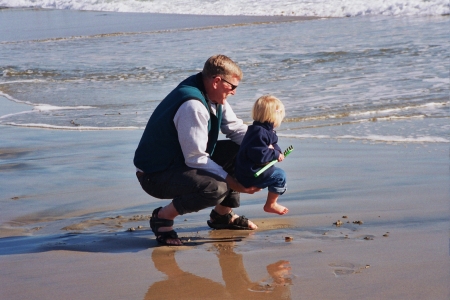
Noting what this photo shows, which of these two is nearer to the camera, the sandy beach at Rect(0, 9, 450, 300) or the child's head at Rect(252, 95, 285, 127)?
the sandy beach at Rect(0, 9, 450, 300)

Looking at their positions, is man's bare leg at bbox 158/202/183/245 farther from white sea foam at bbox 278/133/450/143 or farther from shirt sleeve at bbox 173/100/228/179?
white sea foam at bbox 278/133/450/143

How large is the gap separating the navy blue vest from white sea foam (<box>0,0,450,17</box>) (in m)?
19.0

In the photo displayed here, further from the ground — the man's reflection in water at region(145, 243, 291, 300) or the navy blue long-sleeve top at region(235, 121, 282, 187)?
the navy blue long-sleeve top at region(235, 121, 282, 187)

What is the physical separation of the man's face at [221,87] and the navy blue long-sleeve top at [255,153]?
26cm

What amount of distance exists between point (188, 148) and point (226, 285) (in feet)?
2.91

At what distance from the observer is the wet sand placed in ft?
9.93

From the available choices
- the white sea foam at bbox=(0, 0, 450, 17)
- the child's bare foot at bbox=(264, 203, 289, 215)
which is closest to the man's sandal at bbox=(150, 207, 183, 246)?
the child's bare foot at bbox=(264, 203, 289, 215)

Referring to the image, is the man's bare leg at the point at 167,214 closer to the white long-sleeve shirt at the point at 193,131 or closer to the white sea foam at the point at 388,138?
the white long-sleeve shirt at the point at 193,131

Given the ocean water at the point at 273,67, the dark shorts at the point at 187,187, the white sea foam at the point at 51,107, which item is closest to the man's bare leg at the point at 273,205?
the dark shorts at the point at 187,187

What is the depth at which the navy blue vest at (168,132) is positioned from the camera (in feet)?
12.1

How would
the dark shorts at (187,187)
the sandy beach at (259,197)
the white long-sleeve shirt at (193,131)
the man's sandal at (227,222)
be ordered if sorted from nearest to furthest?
the sandy beach at (259,197) → the white long-sleeve shirt at (193,131) → the dark shorts at (187,187) → the man's sandal at (227,222)

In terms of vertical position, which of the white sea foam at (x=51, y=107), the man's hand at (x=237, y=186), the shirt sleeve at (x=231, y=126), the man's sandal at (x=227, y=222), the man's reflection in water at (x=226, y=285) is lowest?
the man's reflection in water at (x=226, y=285)

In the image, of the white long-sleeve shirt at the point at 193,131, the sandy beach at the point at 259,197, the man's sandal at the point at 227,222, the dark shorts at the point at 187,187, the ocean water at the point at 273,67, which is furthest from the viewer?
the ocean water at the point at 273,67

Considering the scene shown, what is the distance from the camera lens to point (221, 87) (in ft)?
12.3
